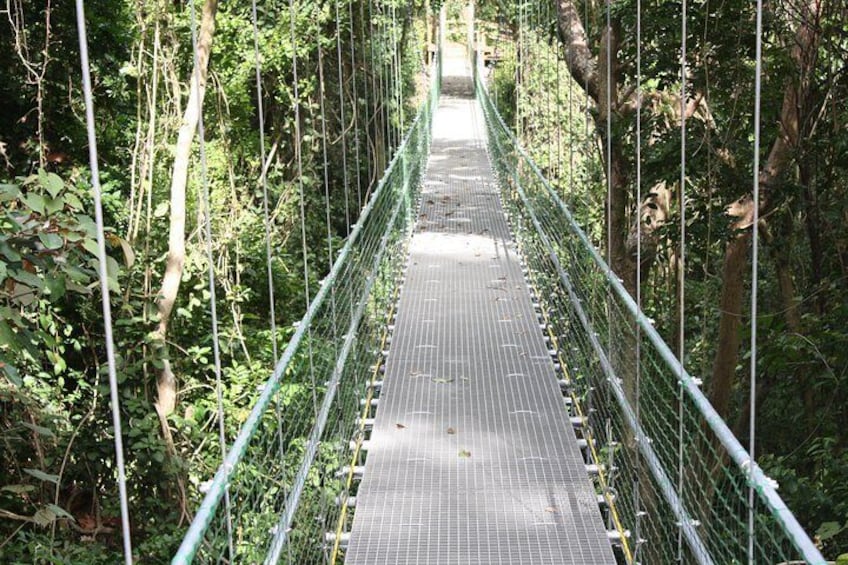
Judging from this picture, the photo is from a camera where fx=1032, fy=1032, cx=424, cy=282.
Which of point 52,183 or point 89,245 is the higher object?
point 52,183

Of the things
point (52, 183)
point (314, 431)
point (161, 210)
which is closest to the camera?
point (52, 183)

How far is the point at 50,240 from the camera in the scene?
2148mm

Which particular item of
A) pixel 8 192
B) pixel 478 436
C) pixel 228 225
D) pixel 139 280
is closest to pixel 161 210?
pixel 139 280

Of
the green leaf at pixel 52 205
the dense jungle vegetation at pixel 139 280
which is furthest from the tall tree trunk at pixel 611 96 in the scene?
the green leaf at pixel 52 205

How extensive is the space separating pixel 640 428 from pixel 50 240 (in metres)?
1.48

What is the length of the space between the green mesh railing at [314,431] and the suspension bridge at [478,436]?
0.04ft

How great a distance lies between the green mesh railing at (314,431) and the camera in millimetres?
2092

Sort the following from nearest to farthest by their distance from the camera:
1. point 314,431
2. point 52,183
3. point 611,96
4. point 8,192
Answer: point 52,183 < point 8,192 < point 314,431 < point 611,96

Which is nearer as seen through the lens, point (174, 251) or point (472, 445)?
point (472, 445)

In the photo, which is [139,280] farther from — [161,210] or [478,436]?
[478,436]

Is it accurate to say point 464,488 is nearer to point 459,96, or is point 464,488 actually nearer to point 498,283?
point 498,283

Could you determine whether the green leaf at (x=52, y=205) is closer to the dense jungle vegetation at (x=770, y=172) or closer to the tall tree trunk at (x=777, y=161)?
the dense jungle vegetation at (x=770, y=172)

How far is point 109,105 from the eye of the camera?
18.2ft

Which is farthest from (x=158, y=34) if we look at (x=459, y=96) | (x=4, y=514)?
(x=459, y=96)
